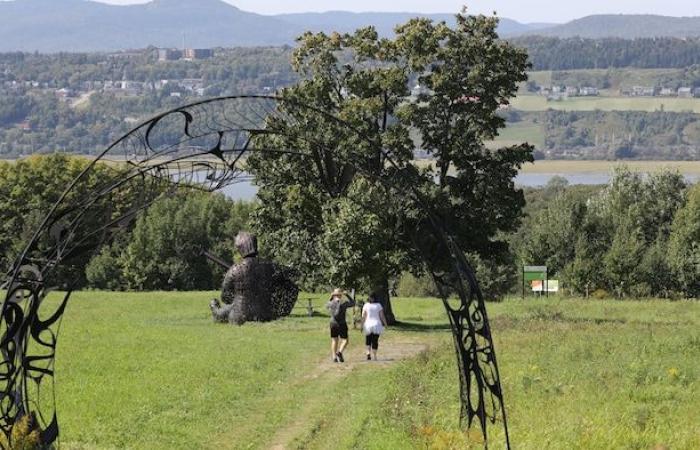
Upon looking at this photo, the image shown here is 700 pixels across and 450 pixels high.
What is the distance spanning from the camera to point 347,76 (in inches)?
1582

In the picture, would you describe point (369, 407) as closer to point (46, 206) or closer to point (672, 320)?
point (672, 320)

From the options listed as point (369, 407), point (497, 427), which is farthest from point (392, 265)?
point (497, 427)

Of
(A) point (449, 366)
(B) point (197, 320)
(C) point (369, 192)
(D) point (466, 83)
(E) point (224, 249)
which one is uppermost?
(D) point (466, 83)

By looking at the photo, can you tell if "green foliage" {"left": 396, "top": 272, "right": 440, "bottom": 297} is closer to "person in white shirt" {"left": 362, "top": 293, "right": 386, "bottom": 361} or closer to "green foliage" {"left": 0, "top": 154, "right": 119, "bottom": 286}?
"green foliage" {"left": 0, "top": 154, "right": 119, "bottom": 286}

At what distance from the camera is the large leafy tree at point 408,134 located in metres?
38.5

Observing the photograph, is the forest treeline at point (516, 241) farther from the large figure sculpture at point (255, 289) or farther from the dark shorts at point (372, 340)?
the dark shorts at point (372, 340)

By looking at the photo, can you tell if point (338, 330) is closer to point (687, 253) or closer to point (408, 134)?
point (408, 134)

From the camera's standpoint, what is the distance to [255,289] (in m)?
40.7

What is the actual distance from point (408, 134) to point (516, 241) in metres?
58.0

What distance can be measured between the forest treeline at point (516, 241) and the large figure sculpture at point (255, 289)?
84.9 ft

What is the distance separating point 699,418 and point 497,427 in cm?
349

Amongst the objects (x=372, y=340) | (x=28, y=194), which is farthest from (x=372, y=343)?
(x=28, y=194)

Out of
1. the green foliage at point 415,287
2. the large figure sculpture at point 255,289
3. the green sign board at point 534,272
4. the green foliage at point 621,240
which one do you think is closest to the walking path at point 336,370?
the large figure sculpture at point 255,289

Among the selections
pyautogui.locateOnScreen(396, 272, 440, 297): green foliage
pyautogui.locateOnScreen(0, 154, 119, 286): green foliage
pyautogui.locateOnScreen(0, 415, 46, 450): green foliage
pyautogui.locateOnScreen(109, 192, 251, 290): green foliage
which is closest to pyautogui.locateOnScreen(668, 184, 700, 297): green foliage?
pyautogui.locateOnScreen(396, 272, 440, 297): green foliage
